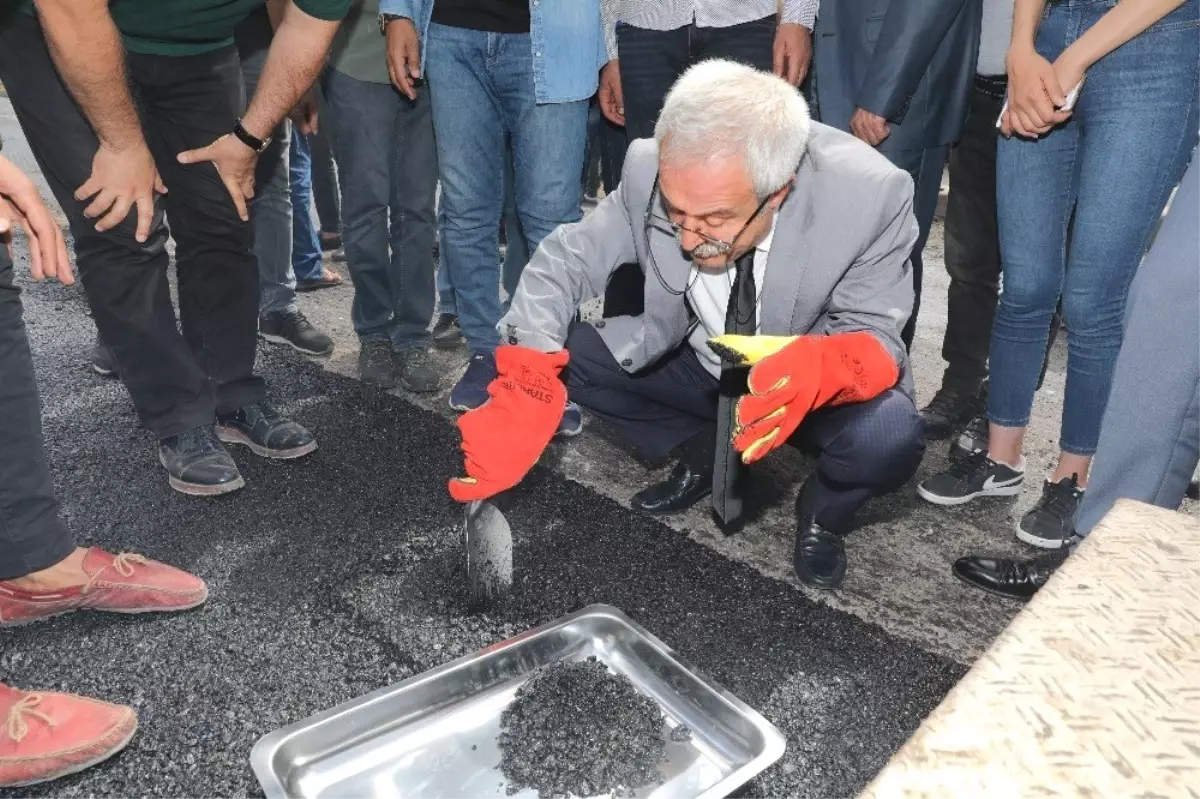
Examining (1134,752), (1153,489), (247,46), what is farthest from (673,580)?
(247,46)

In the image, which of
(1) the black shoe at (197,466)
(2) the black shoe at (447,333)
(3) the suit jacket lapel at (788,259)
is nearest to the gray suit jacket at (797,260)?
(3) the suit jacket lapel at (788,259)

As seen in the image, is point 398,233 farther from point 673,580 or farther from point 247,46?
point 673,580

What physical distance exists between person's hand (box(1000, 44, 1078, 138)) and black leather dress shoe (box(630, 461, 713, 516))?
1042mm

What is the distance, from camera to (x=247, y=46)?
259 centimetres

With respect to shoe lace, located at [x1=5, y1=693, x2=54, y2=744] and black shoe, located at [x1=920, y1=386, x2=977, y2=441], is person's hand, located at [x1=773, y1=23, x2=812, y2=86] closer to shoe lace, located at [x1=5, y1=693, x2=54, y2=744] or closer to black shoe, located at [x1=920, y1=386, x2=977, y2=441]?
black shoe, located at [x1=920, y1=386, x2=977, y2=441]

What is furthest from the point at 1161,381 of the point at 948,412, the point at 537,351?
the point at 948,412

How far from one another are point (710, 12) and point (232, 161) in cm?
128

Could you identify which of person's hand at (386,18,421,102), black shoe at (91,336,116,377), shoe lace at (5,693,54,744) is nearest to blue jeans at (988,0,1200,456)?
person's hand at (386,18,421,102)

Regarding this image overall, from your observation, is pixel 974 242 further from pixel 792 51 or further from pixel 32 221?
pixel 32 221

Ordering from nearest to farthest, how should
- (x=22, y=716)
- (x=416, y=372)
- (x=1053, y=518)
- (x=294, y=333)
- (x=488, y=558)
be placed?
(x=22, y=716) < (x=488, y=558) < (x=1053, y=518) < (x=416, y=372) < (x=294, y=333)

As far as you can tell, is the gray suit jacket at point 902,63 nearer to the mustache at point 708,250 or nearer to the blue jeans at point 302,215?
the mustache at point 708,250

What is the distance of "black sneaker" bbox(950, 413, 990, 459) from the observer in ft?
7.46

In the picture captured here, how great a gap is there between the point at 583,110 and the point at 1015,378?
1335mm

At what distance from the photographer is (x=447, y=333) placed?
10.2 ft
